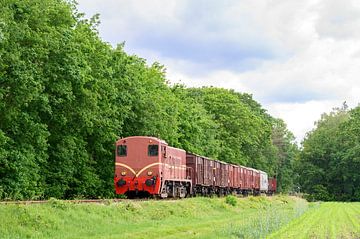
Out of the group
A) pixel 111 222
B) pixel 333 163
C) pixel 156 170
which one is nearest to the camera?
pixel 111 222

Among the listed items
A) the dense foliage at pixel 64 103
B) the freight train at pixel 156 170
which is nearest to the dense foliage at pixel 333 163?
the dense foliage at pixel 64 103

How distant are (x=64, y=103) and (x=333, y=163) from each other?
7747cm

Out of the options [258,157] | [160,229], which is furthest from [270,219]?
Result: [258,157]

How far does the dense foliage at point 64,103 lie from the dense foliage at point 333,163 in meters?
52.9

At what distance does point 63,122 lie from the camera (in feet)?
117

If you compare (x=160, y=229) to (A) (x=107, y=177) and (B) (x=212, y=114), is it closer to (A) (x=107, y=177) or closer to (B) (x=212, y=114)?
(A) (x=107, y=177)

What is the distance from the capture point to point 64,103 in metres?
35.7

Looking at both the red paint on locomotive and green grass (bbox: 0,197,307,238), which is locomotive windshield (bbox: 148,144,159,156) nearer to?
the red paint on locomotive

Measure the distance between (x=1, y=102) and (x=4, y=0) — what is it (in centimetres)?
528

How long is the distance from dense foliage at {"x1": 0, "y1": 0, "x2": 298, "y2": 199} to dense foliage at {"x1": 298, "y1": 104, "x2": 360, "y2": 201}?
174 ft

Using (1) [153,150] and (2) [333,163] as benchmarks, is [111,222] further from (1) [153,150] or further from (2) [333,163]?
(2) [333,163]

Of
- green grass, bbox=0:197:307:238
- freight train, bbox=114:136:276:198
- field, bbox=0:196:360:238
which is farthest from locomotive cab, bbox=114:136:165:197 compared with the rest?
green grass, bbox=0:197:307:238

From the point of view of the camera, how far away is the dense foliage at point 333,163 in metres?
99.8

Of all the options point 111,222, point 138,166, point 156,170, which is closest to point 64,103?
point 138,166
